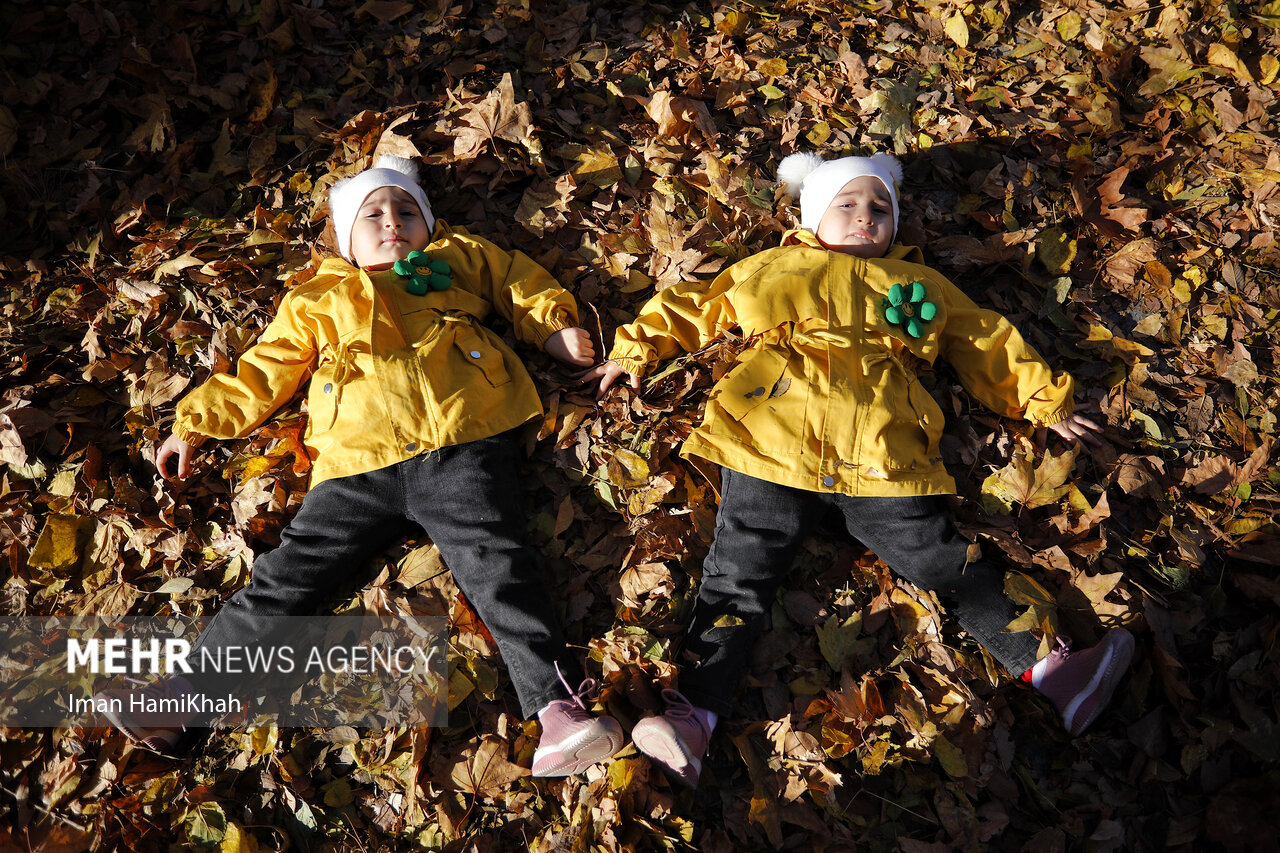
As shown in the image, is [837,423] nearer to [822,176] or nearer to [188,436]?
[822,176]

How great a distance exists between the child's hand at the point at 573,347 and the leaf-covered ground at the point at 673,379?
178mm

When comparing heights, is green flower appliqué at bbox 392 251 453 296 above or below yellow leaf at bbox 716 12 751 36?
below

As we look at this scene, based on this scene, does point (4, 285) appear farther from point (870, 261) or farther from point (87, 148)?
point (870, 261)

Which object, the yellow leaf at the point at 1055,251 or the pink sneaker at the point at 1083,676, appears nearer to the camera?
the pink sneaker at the point at 1083,676

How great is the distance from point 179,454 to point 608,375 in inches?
78.9

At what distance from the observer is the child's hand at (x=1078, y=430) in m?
3.46

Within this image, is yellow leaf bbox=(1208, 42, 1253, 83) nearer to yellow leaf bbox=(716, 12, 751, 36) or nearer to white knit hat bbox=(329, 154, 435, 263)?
yellow leaf bbox=(716, 12, 751, 36)

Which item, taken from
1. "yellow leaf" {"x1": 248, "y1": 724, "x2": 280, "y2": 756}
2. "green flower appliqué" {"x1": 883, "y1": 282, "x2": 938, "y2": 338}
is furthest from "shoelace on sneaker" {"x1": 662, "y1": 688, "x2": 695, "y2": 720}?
"green flower appliqué" {"x1": 883, "y1": 282, "x2": 938, "y2": 338}

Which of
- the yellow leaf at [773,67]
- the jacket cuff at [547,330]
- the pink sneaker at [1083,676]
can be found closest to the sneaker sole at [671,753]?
the pink sneaker at [1083,676]

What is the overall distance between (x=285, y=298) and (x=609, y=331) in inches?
62.3

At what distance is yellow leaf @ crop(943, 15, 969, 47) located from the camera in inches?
176

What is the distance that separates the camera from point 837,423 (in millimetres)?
3248

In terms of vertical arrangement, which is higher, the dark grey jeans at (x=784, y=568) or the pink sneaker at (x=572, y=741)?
the dark grey jeans at (x=784, y=568)

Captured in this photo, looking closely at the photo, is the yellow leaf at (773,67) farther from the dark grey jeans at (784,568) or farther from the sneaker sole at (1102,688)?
the sneaker sole at (1102,688)
